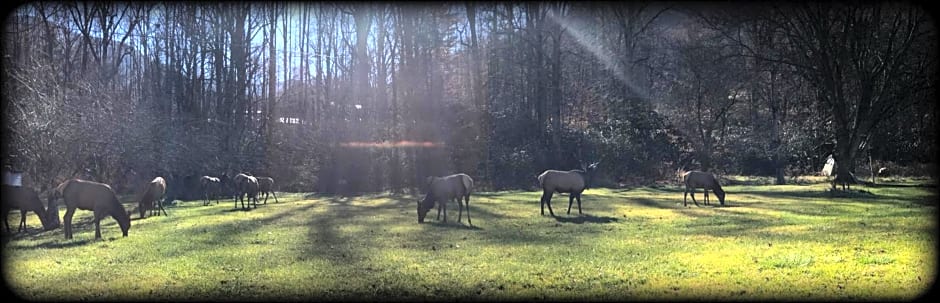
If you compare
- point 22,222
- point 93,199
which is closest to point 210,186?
point 22,222

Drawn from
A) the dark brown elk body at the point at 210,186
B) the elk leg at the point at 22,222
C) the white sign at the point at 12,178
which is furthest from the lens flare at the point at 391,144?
the elk leg at the point at 22,222

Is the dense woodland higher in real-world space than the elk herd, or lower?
higher

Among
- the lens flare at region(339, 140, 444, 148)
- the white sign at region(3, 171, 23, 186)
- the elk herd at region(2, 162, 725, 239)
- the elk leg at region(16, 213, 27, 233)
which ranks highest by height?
the lens flare at region(339, 140, 444, 148)

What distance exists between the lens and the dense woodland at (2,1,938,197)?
87.7ft

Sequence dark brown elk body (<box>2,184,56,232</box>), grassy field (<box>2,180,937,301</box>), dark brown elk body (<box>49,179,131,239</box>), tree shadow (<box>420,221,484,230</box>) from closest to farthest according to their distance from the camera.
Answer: grassy field (<box>2,180,937,301</box>) → dark brown elk body (<box>49,179,131,239</box>) → dark brown elk body (<box>2,184,56,232</box>) → tree shadow (<box>420,221,484,230</box>)

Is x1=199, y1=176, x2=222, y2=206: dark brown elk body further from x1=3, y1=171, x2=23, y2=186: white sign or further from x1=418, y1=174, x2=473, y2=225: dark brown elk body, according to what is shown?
x1=418, y1=174, x2=473, y2=225: dark brown elk body

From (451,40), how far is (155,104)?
48.1ft

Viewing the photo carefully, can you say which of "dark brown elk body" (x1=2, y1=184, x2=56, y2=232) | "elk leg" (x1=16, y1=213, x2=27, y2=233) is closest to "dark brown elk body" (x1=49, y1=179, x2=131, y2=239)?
"dark brown elk body" (x1=2, y1=184, x2=56, y2=232)

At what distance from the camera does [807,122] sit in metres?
Result: 36.4

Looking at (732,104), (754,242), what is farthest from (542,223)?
(732,104)

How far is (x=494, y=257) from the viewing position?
10352mm

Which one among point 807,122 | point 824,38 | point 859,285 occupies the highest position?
point 824,38

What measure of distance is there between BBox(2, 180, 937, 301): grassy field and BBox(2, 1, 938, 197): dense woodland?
34.0 ft

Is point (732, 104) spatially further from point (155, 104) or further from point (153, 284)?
point (153, 284)
